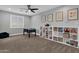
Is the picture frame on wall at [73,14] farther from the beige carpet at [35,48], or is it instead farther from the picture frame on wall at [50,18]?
the picture frame on wall at [50,18]

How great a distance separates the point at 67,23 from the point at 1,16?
3987mm

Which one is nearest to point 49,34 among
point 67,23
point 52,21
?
point 52,21

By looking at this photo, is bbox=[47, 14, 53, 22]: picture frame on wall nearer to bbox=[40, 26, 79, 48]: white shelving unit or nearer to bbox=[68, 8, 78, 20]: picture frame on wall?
bbox=[40, 26, 79, 48]: white shelving unit

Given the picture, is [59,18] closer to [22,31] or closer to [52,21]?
[52,21]

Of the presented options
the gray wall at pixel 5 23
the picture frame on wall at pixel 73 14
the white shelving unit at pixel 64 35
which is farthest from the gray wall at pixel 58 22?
the gray wall at pixel 5 23

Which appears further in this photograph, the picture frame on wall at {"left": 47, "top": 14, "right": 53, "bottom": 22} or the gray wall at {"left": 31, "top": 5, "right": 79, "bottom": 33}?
the picture frame on wall at {"left": 47, "top": 14, "right": 53, "bottom": 22}

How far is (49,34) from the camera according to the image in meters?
6.01

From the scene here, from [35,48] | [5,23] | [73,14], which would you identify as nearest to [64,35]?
[73,14]

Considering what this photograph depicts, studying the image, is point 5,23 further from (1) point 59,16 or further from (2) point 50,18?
(1) point 59,16

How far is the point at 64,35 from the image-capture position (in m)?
4.74

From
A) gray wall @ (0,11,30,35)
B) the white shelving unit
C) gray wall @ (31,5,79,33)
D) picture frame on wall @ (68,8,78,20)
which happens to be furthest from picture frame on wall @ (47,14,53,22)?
gray wall @ (0,11,30,35)

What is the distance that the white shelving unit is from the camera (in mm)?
Answer: 4195
